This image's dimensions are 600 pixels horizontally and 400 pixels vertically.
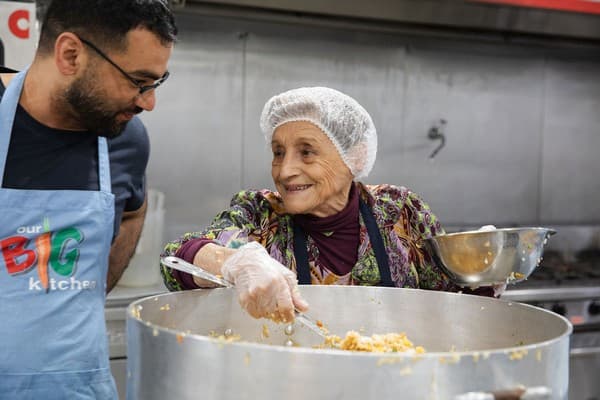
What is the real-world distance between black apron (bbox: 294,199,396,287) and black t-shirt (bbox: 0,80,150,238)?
42 cm

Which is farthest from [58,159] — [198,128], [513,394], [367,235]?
[198,128]

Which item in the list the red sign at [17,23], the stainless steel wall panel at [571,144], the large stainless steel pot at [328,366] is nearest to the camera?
the large stainless steel pot at [328,366]

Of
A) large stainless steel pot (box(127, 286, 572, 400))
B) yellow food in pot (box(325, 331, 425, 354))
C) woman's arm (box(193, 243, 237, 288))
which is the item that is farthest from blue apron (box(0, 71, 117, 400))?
yellow food in pot (box(325, 331, 425, 354))

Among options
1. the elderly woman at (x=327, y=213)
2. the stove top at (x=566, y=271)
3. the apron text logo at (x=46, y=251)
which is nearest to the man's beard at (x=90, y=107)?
the apron text logo at (x=46, y=251)

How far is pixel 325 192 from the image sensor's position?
1496 mm

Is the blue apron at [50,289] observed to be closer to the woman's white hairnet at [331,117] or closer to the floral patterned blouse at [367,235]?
the floral patterned blouse at [367,235]

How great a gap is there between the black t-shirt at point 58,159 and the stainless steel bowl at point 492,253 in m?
0.73

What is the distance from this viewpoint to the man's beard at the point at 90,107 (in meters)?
1.24

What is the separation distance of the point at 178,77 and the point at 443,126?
1.34 metres

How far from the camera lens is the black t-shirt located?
127cm

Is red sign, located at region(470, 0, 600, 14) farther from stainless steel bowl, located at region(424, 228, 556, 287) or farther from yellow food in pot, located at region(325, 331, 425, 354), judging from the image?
yellow food in pot, located at region(325, 331, 425, 354)

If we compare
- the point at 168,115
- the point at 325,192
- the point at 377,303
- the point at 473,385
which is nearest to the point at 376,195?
the point at 325,192

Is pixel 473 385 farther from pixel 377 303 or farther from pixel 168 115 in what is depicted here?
pixel 168 115

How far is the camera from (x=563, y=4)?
2775 millimetres
